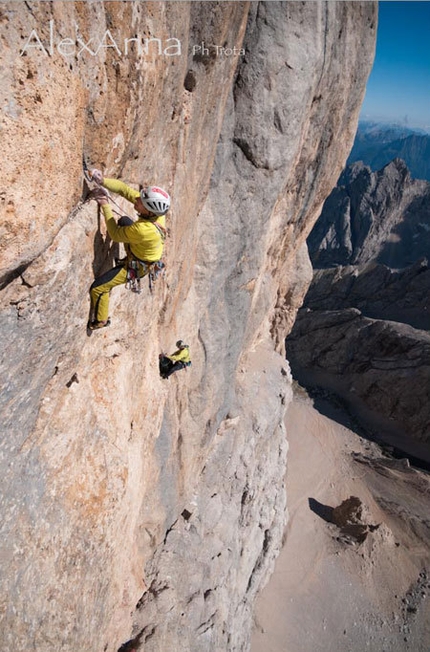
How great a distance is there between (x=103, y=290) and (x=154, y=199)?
4.12ft

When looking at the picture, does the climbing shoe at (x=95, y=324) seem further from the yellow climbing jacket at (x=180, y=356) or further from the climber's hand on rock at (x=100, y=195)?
the yellow climbing jacket at (x=180, y=356)

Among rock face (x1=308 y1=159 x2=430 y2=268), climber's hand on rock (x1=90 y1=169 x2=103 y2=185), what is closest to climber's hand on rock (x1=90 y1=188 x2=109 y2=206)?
climber's hand on rock (x1=90 y1=169 x2=103 y2=185)

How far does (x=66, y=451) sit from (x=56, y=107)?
3677 millimetres

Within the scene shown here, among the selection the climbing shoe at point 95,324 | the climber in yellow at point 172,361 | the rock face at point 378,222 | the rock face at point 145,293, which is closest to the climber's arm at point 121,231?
the rock face at point 145,293

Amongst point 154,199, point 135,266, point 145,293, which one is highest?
point 154,199

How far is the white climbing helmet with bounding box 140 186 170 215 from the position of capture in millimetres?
4414

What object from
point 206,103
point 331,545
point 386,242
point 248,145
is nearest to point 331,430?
point 331,545

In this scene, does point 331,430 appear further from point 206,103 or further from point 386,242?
point 386,242

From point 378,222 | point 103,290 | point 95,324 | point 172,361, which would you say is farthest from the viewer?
point 378,222

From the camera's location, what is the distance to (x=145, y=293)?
588 centimetres

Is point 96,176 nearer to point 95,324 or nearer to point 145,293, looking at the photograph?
point 95,324

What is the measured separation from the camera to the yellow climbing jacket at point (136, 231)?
424 cm

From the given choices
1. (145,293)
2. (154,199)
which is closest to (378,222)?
(145,293)

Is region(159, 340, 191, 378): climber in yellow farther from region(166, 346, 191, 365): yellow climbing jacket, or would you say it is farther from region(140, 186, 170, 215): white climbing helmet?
region(140, 186, 170, 215): white climbing helmet
